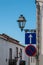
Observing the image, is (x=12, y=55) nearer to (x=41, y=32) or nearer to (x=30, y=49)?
(x=41, y=32)

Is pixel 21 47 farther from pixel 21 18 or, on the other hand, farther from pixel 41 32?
pixel 21 18

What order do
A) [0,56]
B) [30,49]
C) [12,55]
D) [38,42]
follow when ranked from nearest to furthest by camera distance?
[30,49]
[38,42]
[0,56]
[12,55]

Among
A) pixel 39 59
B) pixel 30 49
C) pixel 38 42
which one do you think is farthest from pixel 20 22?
pixel 38 42

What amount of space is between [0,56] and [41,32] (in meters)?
14.2

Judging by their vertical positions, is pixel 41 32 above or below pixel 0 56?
above

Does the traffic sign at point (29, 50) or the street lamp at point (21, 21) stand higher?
the street lamp at point (21, 21)

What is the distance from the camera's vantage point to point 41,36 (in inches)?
708

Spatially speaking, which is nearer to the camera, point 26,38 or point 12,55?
point 26,38

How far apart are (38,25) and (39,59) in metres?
2.89

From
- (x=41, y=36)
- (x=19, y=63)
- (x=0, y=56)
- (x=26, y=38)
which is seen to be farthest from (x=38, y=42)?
(x=19, y=63)

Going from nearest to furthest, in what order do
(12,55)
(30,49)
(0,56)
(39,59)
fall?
1. (30,49)
2. (39,59)
3. (0,56)
4. (12,55)

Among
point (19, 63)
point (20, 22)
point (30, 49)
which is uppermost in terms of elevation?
point (20, 22)

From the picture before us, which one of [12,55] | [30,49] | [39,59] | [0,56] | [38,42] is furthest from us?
[12,55]

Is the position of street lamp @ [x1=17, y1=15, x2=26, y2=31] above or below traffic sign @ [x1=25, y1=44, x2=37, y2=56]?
above
